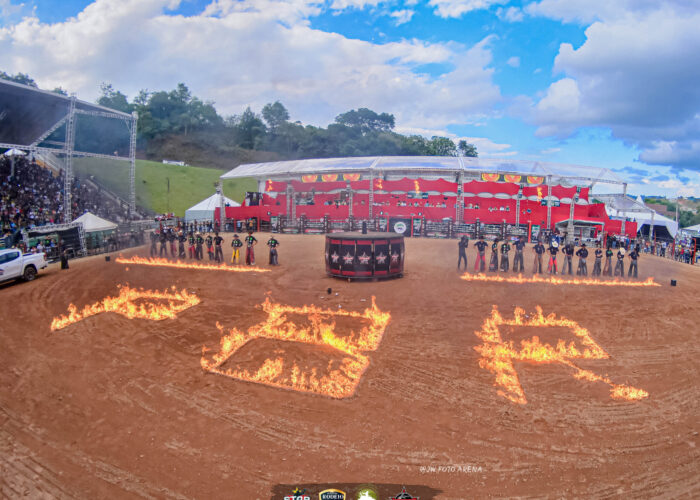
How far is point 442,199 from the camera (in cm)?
3628

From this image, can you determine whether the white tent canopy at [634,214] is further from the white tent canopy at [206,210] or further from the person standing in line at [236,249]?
the white tent canopy at [206,210]

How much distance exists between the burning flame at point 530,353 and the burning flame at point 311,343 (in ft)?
9.46

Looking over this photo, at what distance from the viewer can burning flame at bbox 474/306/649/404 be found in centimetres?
809

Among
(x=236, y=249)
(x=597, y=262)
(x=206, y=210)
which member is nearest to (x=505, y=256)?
(x=597, y=262)

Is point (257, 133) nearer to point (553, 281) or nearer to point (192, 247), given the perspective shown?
point (192, 247)

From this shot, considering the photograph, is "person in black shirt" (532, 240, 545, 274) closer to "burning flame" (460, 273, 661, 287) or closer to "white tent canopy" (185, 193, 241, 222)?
"burning flame" (460, 273, 661, 287)

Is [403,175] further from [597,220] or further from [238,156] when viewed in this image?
[238,156]

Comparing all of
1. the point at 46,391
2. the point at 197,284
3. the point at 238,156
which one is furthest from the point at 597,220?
the point at 238,156

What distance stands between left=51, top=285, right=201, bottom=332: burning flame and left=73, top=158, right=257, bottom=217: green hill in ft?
117

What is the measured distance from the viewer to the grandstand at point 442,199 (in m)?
32.2

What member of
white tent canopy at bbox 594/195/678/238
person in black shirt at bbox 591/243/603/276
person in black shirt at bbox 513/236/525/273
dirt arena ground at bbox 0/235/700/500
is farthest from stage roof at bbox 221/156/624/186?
dirt arena ground at bbox 0/235/700/500

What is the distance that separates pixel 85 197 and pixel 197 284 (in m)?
28.9

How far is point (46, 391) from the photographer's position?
8.15 metres

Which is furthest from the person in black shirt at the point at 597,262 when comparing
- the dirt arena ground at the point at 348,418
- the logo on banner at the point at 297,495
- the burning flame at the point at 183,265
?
the logo on banner at the point at 297,495
